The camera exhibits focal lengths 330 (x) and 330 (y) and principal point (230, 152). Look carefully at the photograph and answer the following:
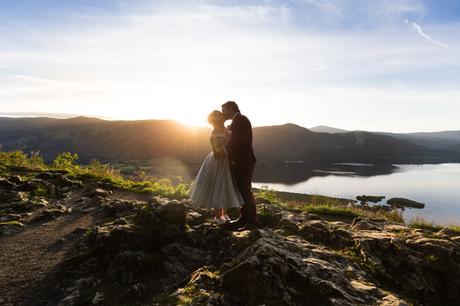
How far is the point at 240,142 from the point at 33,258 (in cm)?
575

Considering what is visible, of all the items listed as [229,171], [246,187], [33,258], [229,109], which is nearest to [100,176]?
[33,258]

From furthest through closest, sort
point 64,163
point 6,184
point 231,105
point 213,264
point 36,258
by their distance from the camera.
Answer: point 64,163 → point 6,184 → point 231,105 → point 36,258 → point 213,264

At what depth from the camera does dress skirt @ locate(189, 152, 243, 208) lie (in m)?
8.99

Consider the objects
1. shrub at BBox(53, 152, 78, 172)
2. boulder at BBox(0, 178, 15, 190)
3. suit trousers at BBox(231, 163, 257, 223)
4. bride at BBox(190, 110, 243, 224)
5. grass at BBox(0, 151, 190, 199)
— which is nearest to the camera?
bride at BBox(190, 110, 243, 224)

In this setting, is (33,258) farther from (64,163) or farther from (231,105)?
(64,163)

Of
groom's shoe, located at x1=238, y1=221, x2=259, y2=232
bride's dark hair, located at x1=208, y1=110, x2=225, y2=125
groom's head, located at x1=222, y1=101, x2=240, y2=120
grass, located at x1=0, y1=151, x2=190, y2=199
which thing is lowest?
grass, located at x1=0, y1=151, x2=190, y2=199

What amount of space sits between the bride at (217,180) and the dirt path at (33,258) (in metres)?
3.71

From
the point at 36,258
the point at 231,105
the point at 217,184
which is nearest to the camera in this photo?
the point at 36,258

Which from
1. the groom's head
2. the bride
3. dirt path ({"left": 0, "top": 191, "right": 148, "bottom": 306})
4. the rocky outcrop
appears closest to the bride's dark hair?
the bride

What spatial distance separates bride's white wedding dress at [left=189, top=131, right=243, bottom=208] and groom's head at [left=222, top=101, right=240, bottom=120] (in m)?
0.46

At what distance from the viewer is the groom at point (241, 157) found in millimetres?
8680

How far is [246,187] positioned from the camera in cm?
891

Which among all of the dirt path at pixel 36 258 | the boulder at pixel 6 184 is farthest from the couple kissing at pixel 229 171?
the boulder at pixel 6 184

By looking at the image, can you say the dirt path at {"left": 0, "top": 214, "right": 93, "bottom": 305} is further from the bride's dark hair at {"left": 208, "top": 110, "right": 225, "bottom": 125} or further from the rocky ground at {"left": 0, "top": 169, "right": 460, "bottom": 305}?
the bride's dark hair at {"left": 208, "top": 110, "right": 225, "bottom": 125}
